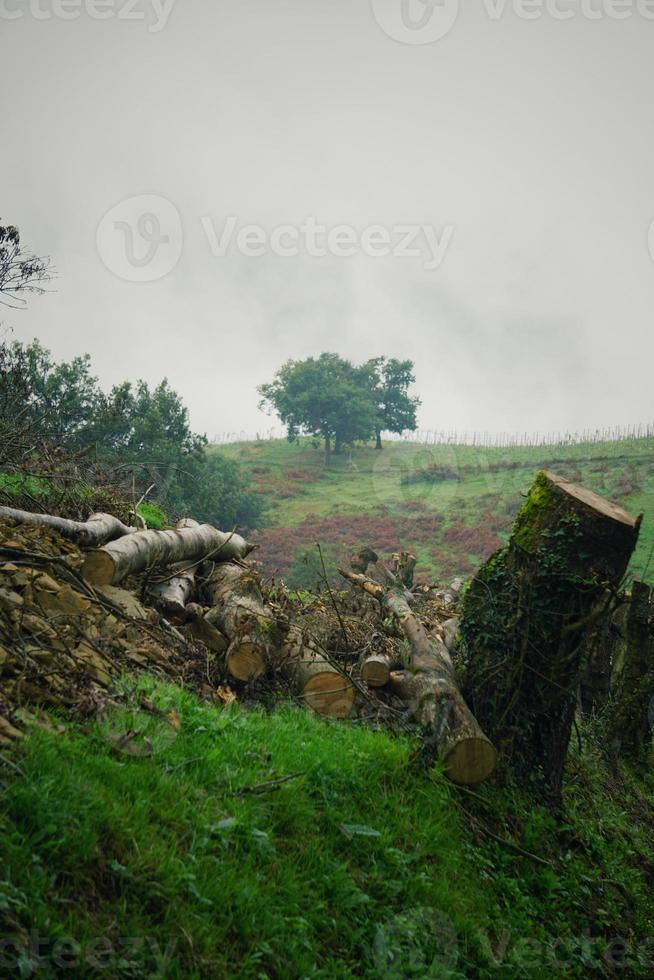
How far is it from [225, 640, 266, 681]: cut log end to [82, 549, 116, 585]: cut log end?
1.57 m

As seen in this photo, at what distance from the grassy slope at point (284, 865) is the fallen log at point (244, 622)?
2.28 feet

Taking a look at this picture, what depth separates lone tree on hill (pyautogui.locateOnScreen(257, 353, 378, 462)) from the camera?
193 feet

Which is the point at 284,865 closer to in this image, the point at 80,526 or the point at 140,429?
the point at 80,526

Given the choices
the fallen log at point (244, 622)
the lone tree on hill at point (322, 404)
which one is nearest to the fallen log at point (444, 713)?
the fallen log at point (244, 622)

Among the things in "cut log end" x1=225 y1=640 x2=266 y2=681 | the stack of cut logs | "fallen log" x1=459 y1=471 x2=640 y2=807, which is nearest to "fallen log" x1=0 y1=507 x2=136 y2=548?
the stack of cut logs

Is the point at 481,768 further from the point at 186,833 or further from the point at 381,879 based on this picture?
the point at 186,833

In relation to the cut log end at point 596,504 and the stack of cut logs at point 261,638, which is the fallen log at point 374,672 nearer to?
the stack of cut logs at point 261,638

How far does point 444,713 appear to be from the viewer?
4.77 meters

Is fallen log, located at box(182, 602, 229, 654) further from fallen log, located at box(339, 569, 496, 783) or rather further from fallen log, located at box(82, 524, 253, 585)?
fallen log, located at box(339, 569, 496, 783)

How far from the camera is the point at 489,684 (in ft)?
17.2

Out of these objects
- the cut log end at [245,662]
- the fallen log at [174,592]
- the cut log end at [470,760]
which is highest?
the fallen log at [174,592]

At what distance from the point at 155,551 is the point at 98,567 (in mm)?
983

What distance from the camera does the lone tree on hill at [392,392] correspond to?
6506 cm

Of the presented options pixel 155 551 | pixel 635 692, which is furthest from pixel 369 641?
pixel 635 692
